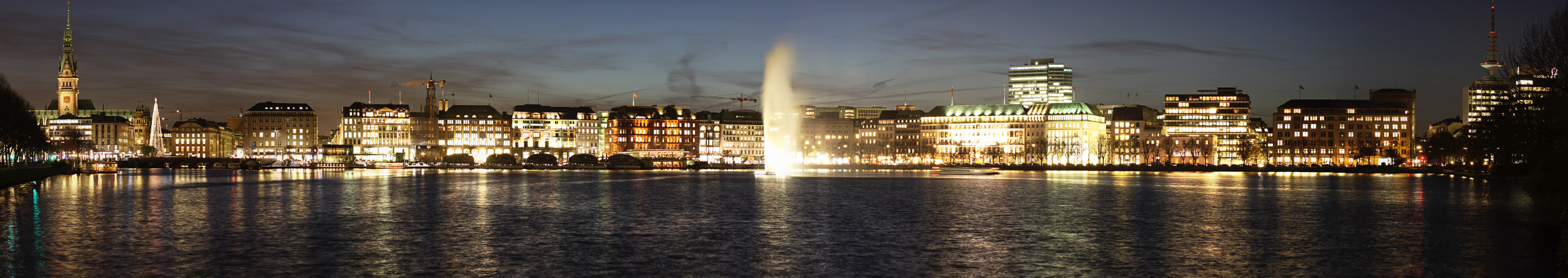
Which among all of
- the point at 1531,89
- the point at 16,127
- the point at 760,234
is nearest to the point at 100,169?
the point at 16,127

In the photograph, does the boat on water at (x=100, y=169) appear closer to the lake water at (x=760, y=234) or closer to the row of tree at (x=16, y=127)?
the row of tree at (x=16, y=127)

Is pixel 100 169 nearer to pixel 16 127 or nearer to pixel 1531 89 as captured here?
pixel 16 127

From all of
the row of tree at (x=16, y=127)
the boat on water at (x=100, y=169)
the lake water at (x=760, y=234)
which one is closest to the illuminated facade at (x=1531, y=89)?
the lake water at (x=760, y=234)

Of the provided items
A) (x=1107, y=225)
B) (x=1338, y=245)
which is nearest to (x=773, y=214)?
(x=1107, y=225)

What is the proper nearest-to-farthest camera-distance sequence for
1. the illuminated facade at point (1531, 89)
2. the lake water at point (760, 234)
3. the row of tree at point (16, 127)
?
the lake water at point (760, 234) → the illuminated facade at point (1531, 89) → the row of tree at point (16, 127)

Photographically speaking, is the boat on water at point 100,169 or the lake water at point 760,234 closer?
the lake water at point 760,234

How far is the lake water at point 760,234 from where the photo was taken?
23.9 meters

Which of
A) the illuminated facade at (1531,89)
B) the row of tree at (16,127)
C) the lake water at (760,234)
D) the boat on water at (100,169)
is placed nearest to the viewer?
the lake water at (760,234)

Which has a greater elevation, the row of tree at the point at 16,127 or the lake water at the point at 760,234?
the row of tree at the point at 16,127

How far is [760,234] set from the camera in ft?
107

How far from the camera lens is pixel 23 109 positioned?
105m

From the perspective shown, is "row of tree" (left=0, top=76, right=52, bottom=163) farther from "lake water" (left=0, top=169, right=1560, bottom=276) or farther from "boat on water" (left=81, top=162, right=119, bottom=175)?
"lake water" (left=0, top=169, right=1560, bottom=276)

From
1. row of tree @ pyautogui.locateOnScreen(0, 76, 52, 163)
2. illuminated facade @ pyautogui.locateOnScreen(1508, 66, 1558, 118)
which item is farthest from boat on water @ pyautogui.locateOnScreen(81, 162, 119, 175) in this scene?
illuminated facade @ pyautogui.locateOnScreen(1508, 66, 1558, 118)

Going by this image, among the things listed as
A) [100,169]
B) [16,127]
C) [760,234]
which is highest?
[16,127]
